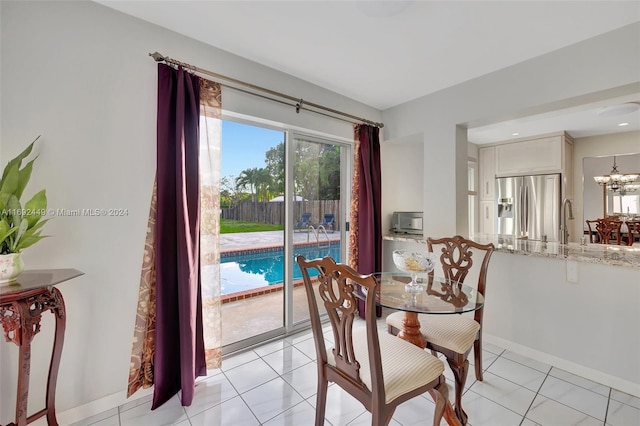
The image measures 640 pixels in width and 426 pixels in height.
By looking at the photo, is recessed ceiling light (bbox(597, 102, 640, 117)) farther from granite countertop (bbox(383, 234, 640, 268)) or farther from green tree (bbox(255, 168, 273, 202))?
green tree (bbox(255, 168, 273, 202))

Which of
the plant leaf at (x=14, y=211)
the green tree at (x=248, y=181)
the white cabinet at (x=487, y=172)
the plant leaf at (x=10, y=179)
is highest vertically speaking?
the white cabinet at (x=487, y=172)

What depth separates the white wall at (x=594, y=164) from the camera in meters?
4.04

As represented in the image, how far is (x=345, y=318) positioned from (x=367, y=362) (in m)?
0.30

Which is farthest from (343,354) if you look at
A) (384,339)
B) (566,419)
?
(566,419)

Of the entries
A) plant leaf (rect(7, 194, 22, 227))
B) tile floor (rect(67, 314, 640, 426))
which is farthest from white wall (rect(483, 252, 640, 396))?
plant leaf (rect(7, 194, 22, 227))

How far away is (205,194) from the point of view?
2094 mm

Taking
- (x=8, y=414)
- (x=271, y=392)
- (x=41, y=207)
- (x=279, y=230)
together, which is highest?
(x=41, y=207)

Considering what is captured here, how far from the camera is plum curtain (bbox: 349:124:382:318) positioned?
3146 mm

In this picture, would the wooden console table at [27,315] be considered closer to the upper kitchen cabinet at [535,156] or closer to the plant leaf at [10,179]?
the plant leaf at [10,179]

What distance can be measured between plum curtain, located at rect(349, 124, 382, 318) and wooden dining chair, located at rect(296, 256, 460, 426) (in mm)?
1648

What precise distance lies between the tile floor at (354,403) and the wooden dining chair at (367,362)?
1.10ft

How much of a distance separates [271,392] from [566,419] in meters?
1.83

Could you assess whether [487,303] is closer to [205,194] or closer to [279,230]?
[279,230]

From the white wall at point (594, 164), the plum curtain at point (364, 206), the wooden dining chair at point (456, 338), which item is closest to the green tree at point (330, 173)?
the plum curtain at point (364, 206)
